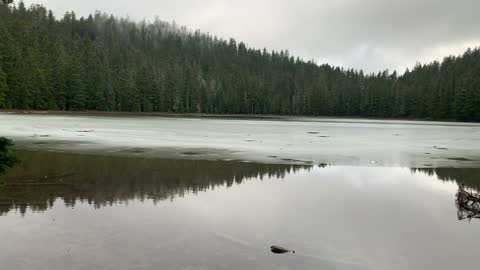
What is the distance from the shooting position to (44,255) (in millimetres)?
7066

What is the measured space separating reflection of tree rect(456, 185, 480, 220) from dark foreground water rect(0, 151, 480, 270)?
125mm

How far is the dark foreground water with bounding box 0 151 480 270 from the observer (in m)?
7.32

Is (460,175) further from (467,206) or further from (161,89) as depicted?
(161,89)

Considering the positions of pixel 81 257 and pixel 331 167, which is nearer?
pixel 81 257

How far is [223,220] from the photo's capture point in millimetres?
9945

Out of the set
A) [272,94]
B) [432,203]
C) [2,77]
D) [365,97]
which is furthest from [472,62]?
[432,203]

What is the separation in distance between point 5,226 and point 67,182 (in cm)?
483

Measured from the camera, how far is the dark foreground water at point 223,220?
24.0 feet

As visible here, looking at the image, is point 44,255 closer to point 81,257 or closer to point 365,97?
point 81,257

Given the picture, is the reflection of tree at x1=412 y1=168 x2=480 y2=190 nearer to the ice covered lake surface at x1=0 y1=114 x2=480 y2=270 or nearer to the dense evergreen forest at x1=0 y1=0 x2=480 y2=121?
the ice covered lake surface at x1=0 y1=114 x2=480 y2=270

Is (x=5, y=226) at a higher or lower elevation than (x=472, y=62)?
lower

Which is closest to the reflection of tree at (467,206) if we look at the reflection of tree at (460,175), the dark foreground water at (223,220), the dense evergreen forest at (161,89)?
the dark foreground water at (223,220)

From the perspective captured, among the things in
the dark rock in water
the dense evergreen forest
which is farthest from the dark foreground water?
the dense evergreen forest

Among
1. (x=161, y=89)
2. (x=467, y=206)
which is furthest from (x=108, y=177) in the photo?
(x=161, y=89)
